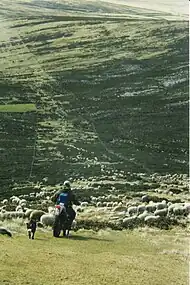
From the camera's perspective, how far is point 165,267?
1638 cm

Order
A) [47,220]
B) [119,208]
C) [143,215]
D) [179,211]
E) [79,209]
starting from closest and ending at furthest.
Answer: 1. [47,220]
2. [143,215]
3. [179,211]
4. [119,208]
5. [79,209]

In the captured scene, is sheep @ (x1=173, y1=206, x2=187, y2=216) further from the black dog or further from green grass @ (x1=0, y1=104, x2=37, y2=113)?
green grass @ (x1=0, y1=104, x2=37, y2=113)

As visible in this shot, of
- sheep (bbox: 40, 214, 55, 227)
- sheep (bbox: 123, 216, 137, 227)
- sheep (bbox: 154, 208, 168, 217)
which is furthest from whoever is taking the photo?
sheep (bbox: 154, 208, 168, 217)

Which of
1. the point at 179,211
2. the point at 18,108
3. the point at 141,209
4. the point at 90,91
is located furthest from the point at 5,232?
the point at 90,91

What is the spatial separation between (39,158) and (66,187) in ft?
79.6

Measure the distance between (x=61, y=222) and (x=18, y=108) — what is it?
42.9m

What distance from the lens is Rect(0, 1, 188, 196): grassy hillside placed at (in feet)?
145

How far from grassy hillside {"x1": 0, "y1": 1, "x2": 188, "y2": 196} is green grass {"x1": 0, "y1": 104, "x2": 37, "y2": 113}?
997 mm

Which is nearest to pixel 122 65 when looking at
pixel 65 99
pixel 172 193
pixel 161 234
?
pixel 65 99

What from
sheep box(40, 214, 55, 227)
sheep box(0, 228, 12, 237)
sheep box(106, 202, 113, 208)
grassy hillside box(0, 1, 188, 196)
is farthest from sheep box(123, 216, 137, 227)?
grassy hillside box(0, 1, 188, 196)

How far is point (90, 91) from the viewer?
7119 centimetres

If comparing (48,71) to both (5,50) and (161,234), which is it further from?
(161,234)

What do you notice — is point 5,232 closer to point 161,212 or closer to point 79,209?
point 161,212

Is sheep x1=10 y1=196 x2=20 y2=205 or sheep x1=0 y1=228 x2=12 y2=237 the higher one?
sheep x1=0 y1=228 x2=12 y2=237
